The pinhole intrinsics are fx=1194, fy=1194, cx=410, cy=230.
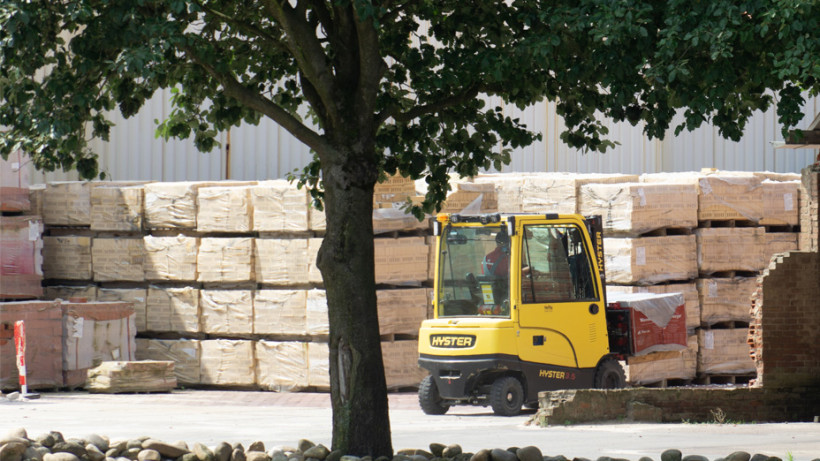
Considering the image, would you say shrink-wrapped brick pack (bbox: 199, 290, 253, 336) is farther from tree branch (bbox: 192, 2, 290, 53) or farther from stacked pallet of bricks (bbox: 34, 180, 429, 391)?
tree branch (bbox: 192, 2, 290, 53)

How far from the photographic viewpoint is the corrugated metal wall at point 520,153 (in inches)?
798

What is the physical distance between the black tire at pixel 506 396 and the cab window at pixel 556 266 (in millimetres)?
966

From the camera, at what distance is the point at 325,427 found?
40.7 ft

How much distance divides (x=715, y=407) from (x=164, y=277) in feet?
26.3

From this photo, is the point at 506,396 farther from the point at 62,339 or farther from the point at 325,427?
the point at 62,339

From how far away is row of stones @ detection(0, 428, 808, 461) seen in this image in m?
8.69

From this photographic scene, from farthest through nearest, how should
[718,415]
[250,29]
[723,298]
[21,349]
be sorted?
[723,298], [21,349], [718,415], [250,29]

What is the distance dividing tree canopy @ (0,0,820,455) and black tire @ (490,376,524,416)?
417 cm

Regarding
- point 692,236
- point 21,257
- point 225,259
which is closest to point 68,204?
point 21,257

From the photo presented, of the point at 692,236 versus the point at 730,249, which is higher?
the point at 692,236

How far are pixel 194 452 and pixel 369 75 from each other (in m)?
3.18

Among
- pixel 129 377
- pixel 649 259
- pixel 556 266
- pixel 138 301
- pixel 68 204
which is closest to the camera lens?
pixel 556 266

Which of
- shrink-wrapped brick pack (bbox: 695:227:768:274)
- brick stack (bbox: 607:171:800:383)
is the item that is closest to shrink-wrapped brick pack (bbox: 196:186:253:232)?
brick stack (bbox: 607:171:800:383)

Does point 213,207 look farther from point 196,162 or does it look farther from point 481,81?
point 481,81
